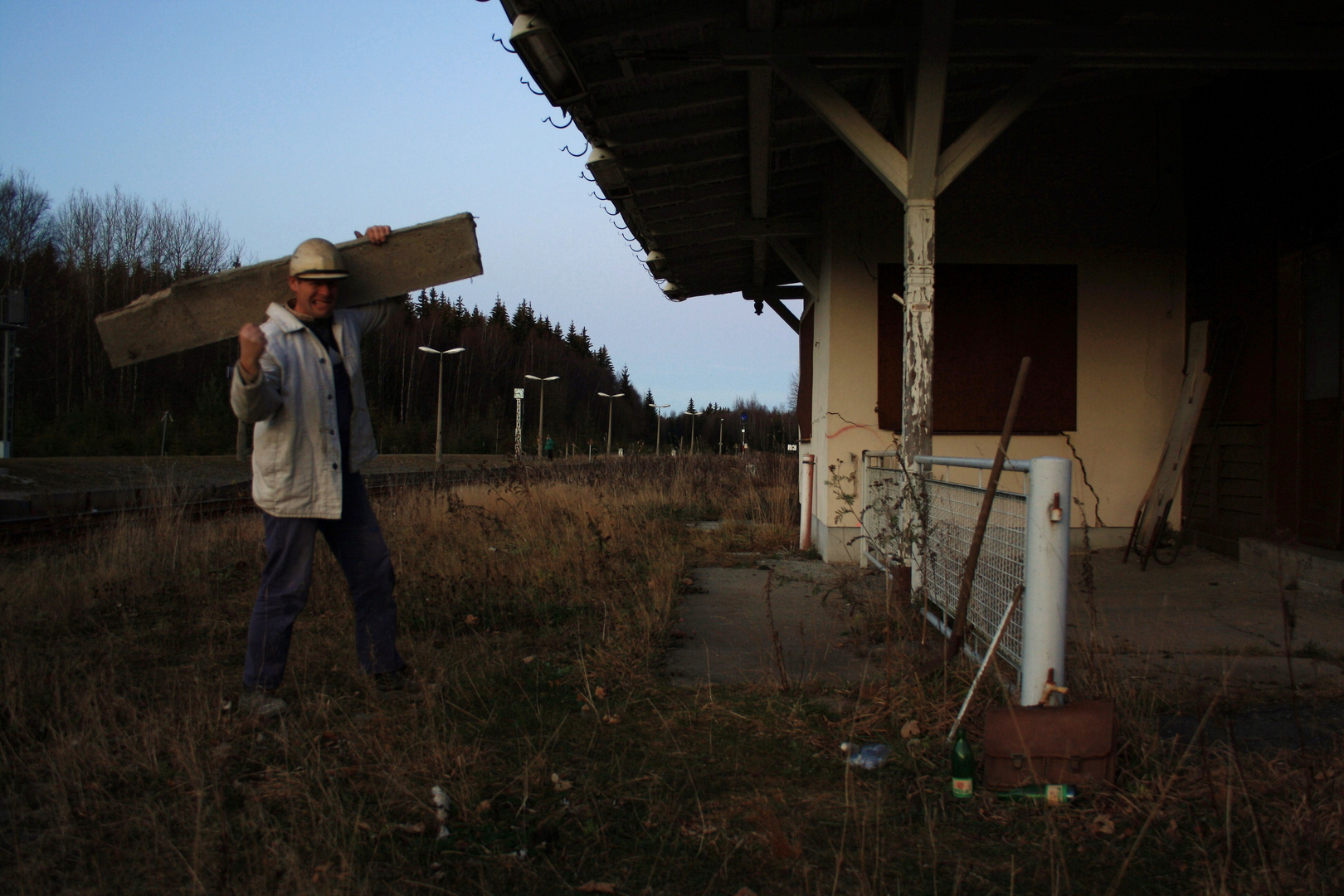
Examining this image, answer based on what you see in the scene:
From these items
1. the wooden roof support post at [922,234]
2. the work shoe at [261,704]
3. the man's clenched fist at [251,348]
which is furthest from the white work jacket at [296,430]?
the wooden roof support post at [922,234]

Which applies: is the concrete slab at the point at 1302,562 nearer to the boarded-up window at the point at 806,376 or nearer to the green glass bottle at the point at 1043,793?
the green glass bottle at the point at 1043,793

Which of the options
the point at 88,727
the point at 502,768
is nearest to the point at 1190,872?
the point at 502,768

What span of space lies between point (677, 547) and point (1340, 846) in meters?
6.40

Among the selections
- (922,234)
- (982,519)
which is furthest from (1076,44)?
(982,519)

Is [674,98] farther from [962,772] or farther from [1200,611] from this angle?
[962,772]

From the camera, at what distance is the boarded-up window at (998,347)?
833 centimetres

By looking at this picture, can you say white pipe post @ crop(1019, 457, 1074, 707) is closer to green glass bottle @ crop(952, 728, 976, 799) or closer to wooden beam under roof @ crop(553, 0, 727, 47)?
green glass bottle @ crop(952, 728, 976, 799)

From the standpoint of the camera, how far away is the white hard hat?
3703mm

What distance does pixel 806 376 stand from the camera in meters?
11.5

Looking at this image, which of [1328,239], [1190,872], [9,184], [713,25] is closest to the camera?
[1190,872]

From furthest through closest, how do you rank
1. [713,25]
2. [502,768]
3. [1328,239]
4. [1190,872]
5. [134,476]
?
1. [134,476]
2. [1328,239]
3. [713,25]
4. [502,768]
5. [1190,872]

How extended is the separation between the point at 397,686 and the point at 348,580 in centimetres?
53

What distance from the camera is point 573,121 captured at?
6.77m

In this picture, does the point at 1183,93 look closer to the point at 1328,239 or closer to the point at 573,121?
the point at 1328,239
